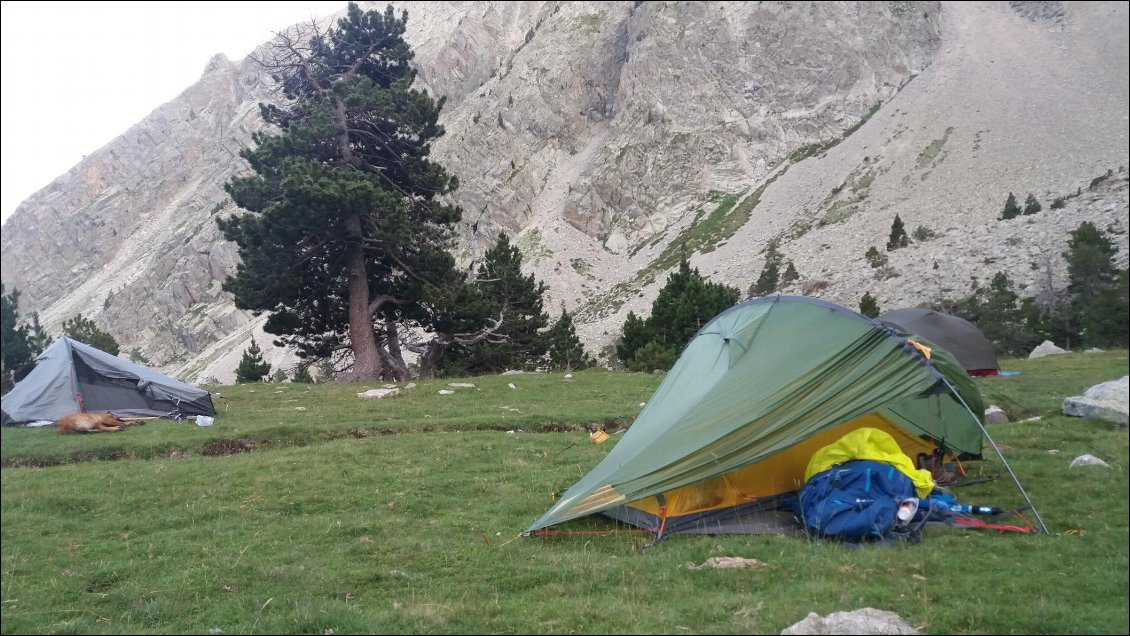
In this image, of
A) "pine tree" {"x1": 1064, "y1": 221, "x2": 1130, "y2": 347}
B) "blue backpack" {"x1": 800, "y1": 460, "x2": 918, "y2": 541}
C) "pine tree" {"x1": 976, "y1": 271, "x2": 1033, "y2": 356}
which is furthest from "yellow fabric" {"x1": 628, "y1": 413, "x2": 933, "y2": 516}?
"pine tree" {"x1": 976, "y1": 271, "x2": 1033, "y2": 356}

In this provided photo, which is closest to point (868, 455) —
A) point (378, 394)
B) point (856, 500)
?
point (856, 500)

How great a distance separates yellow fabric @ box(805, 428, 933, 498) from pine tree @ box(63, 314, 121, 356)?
1224 inches

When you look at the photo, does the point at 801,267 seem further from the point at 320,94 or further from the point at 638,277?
the point at 320,94

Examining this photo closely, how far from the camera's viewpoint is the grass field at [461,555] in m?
5.21

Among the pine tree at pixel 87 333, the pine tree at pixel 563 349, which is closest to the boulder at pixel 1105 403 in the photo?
the pine tree at pixel 563 349

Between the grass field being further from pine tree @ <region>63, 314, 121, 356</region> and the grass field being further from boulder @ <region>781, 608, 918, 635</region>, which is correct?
pine tree @ <region>63, 314, 121, 356</region>

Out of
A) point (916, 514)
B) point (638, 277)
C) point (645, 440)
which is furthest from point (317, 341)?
point (638, 277)

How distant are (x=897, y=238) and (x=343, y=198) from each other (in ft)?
168

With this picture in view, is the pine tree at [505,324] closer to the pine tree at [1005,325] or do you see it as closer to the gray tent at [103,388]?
the gray tent at [103,388]

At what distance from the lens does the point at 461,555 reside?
7.07 m

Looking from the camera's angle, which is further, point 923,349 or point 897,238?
point 897,238

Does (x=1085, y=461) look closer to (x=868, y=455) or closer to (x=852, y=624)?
(x=868, y=455)

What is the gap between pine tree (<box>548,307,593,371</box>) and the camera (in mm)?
33281

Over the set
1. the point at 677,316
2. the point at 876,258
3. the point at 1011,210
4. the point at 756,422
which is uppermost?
the point at 1011,210
